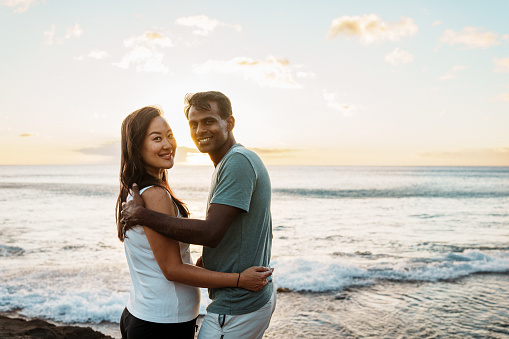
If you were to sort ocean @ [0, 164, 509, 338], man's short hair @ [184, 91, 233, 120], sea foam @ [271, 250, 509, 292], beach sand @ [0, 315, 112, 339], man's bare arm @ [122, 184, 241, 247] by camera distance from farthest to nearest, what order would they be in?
sea foam @ [271, 250, 509, 292] < ocean @ [0, 164, 509, 338] < beach sand @ [0, 315, 112, 339] < man's short hair @ [184, 91, 233, 120] < man's bare arm @ [122, 184, 241, 247]

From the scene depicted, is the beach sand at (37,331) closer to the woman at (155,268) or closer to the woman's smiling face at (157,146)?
the woman at (155,268)

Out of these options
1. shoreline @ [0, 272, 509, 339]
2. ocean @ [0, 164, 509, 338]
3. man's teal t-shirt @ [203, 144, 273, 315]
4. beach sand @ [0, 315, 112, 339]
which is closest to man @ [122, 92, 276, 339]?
man's teal t-shirt @ [203, 144, 273, 315]

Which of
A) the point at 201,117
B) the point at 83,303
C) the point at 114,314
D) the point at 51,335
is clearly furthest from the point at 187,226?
the point at 83,303

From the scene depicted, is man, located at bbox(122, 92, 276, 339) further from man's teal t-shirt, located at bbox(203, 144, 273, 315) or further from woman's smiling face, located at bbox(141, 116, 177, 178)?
woman's smiling face, located at bbox(141, 116, 177, 178)

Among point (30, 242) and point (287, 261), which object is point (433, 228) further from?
point (30, 242)

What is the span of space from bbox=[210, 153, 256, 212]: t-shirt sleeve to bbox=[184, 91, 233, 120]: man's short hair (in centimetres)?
45

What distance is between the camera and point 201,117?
2471 millimetres

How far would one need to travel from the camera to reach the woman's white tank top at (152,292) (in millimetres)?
2193

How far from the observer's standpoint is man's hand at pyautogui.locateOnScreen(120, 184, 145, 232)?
2.11 metres

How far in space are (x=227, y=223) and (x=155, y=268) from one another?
1.70ft

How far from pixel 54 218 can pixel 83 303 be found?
13982 millimetres

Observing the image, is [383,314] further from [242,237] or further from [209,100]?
[209,100]

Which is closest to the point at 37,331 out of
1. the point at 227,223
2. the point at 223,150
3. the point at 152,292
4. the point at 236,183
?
the point at 152,292

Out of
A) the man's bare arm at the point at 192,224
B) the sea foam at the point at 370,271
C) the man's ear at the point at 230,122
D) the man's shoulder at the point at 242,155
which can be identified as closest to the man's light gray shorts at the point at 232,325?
the man's bare arm at the point at 192,224
